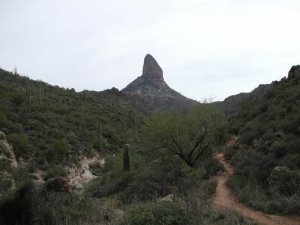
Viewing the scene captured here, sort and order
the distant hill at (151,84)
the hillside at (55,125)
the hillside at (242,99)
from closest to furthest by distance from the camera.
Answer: the hillside at (55,125), the hillside at (242,99), the distant hill at (151,84)

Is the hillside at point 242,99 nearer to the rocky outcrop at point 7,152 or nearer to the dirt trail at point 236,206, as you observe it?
the rocky outcrop at point 7,152

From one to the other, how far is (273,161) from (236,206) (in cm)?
428

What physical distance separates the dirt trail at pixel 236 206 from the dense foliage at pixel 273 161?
1.04ft

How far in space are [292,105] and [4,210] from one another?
20.3 metres

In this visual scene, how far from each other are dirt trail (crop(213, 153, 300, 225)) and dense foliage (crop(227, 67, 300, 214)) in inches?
12.5

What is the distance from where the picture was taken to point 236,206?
14.5 metres

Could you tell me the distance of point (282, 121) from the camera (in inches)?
945

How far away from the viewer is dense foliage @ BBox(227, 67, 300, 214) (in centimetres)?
1429

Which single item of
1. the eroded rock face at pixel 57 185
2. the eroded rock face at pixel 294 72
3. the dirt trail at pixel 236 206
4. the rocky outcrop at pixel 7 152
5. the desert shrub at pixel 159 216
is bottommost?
the dirt trail at pixel 236 206

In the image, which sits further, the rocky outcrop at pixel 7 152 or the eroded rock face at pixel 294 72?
the eroded rock face at pixel 294 72

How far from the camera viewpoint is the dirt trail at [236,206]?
12.4 metres

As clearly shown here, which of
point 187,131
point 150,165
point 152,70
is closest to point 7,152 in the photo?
point 150,165

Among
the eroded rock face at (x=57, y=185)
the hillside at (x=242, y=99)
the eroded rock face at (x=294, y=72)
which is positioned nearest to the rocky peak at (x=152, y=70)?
the hillside at (x=242, y=99)

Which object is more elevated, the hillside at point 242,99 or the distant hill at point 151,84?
the distant hill at point 151,84
